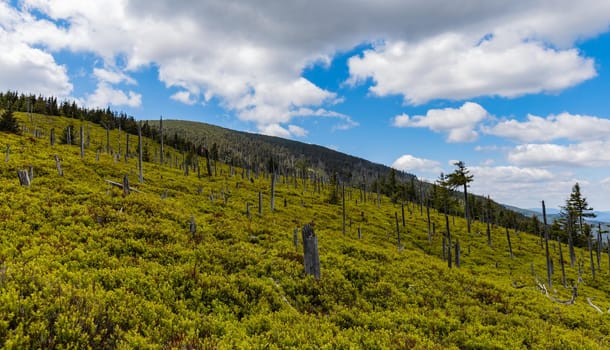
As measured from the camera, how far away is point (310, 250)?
15.4m

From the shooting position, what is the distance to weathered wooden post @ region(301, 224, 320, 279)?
15.2m

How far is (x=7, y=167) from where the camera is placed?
31047 mm

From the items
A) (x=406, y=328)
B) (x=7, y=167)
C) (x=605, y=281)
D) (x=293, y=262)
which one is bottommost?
(x=605, y=281)

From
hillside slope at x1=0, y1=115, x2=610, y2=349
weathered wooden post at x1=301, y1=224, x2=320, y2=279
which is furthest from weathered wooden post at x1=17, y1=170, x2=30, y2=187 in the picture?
weathered wooden post at x1=301, y1=224, x2=320, y2=279

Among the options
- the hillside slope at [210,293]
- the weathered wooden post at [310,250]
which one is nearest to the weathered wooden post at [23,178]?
the hillside slope at [210,293]

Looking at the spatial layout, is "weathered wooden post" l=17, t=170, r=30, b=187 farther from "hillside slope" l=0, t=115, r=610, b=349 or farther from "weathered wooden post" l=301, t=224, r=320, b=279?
"weathered wooden post" l=301, t=224, r=320, b=279

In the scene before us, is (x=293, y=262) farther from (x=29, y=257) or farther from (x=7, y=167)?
(x=7, y=167)

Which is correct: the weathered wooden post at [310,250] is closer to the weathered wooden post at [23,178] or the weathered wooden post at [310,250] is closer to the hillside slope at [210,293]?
the hillside slope at [210,293]

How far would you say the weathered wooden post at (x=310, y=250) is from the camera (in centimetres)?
1522

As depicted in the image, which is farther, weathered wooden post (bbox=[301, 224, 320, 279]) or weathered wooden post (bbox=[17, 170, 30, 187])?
weathered wooden post (bbox=[17, 170, 30, 187])

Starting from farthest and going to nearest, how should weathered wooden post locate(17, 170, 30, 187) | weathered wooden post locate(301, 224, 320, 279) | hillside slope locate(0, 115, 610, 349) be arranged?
weathered wooden post locate(17, 170, 30, 187), weathered wooden post locate(301, 224, 320, 279), hillside slope locate(0, 115, 610, 349)

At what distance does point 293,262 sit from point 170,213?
11.9 metres

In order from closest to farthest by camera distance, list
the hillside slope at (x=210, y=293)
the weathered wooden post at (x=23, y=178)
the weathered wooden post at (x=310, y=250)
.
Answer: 1. the hillside slope at (x=210, y=293)
2. the weathered wooden post at (x=310, y=250)
3. the weathered wooden post at (x=23, y=178)

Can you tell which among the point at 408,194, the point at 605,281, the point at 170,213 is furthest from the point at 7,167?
the point at 408,194
